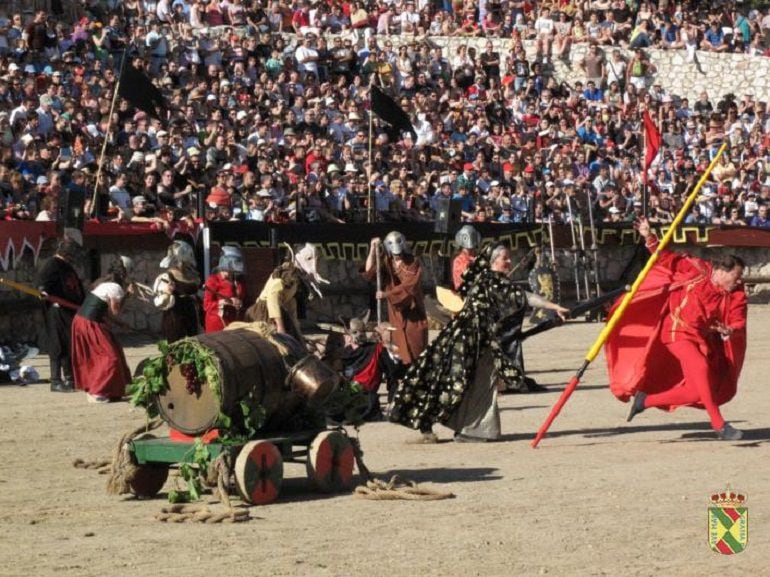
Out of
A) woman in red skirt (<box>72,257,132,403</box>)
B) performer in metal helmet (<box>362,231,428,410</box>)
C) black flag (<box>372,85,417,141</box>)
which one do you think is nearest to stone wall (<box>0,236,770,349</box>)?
black flag (<box>372,85,417,141</box>)

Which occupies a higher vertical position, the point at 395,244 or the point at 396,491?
the point at 395,244

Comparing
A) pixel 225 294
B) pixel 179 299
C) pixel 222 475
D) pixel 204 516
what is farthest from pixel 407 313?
pixel 204 516

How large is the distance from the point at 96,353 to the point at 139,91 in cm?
685

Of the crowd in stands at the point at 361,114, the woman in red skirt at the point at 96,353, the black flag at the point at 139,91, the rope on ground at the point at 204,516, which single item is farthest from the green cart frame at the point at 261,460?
the black flag at the point at 139,91

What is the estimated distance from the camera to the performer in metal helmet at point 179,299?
55.3 ft

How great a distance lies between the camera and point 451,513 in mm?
10156

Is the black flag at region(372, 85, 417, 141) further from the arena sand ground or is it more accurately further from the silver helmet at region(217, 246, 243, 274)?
the arena sand ground

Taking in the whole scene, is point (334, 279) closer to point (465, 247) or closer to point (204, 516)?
point (465, 247)

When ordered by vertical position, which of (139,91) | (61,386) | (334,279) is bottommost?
(61,386)

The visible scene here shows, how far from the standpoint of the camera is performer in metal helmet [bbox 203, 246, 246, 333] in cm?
1620

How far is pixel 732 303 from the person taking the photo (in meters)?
13.6

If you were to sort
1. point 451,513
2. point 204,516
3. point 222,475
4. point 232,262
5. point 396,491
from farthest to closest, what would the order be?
point 232,262 < point 396,491 < point 222,475 < point 451,513 < point 204,516

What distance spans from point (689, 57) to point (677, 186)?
5495mm

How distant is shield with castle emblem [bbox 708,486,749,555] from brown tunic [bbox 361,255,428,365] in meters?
6.56
